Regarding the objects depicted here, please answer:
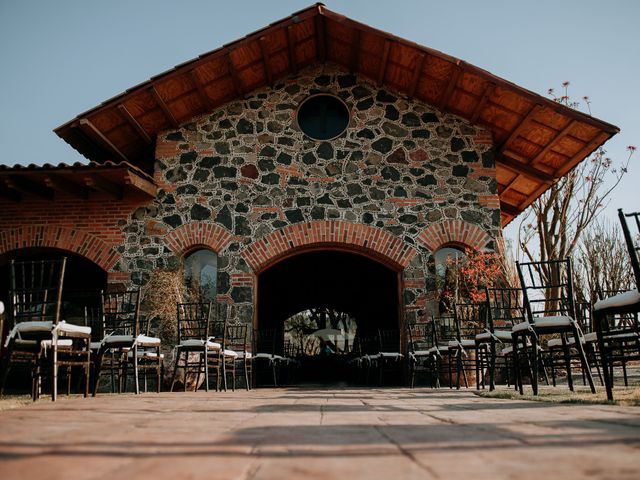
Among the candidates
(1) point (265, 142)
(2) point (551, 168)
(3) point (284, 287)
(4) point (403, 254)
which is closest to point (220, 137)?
(1) point (265, 142)

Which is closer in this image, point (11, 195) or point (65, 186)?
point (65, 186)

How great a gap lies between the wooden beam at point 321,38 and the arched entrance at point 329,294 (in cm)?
424

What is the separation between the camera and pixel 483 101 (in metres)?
8.31

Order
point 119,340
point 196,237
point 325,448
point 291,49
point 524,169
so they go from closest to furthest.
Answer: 1. point 325,448
2. point 119,340
3. point 196,237
4. point 291,49
5. point 524,169

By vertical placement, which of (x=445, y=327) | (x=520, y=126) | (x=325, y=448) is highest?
(x=520, y=126)

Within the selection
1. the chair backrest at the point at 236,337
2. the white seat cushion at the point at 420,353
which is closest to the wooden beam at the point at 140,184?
the chair backrest at the point at 236,337

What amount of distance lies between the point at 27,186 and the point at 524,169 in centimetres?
807

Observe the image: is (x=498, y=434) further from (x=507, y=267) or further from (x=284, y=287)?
(x=284, y=287)

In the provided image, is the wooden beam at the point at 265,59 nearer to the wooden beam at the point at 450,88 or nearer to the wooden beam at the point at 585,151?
the wooden beam at the point at 450,88

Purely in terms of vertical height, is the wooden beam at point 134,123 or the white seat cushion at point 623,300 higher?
the wooden beam at point 134,123

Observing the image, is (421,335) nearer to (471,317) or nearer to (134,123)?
(471,317)

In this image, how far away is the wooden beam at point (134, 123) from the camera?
8047 millimetres

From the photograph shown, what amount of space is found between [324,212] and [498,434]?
22.3 ft

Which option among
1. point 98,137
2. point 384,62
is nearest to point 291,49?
point 384,62
